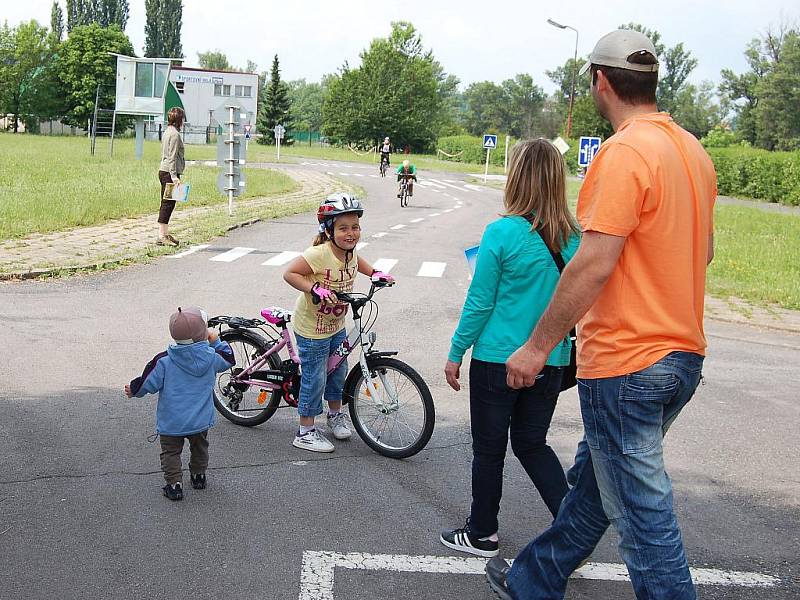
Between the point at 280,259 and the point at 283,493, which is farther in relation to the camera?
the point at 280,259

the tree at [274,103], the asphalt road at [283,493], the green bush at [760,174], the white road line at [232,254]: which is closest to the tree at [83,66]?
the tree at [274,103]

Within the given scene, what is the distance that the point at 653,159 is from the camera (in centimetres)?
282

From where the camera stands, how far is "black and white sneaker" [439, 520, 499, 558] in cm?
432

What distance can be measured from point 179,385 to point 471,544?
1.73 metres

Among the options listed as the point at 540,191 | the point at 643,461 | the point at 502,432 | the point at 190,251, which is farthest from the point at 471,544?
the point at 190,251

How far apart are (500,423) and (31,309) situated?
7.12 m

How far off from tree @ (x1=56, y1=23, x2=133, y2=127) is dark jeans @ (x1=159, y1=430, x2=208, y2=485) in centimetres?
9419

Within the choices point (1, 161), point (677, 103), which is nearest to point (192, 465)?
point (1, 161)

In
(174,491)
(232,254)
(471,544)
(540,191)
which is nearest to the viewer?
(540,191)

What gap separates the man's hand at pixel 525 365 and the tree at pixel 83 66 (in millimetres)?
96088

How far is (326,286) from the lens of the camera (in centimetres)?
551

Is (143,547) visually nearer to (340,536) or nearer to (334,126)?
(340,536)

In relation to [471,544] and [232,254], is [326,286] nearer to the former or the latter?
[471,544]

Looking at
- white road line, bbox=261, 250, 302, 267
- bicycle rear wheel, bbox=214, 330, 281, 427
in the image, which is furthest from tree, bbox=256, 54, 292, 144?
bicycle rear wheel, bbox=214, 330, 281, 427
